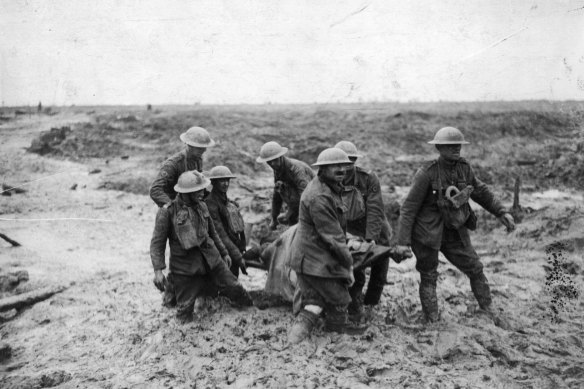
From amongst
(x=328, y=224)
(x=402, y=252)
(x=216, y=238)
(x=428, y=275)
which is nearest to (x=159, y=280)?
(x=216, y=238)

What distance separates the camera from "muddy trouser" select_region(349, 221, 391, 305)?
510 centimetres

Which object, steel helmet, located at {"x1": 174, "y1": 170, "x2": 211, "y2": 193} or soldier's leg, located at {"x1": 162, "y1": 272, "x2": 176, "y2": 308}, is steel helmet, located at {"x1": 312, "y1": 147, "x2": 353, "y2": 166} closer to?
steel helmet, located at {"x1": 174, "y1": 170, "x2": 211, "y2": 193}

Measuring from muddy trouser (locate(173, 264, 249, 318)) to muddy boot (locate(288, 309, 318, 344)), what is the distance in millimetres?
978

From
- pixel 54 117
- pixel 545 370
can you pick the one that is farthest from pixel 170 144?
pixel 545 370

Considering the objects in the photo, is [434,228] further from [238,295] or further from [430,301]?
[238,295]

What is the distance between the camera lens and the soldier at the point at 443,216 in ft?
15.5

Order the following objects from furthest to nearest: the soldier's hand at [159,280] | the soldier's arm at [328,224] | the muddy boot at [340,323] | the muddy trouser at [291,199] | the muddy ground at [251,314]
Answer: the muddy trouser at [291,199], the soldier's hand at [159,280], the muddy boot at [340,323], the soldier's arm at [328,224], the muddy ground at [251,314]

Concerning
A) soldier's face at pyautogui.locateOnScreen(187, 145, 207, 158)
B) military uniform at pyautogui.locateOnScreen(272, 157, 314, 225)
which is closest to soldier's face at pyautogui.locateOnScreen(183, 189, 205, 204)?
soldier's face at pyautogui.locateOnScreen(187, 145, 207, 158)

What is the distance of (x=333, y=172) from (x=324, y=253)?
2.50 feet

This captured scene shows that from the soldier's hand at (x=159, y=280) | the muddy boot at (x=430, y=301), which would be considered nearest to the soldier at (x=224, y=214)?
the soldier's hand at (x=159, y=280)

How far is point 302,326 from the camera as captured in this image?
4.50 meters

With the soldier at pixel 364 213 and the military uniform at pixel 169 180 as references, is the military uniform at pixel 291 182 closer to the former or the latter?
the soldier at pixel 364 213

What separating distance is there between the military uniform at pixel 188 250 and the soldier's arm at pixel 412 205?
1917 mm

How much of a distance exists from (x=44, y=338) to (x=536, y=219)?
332 inches
